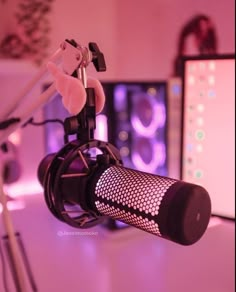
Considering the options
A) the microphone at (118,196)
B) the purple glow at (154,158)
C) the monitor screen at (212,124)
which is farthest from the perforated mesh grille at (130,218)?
the purple glow at (154,158)

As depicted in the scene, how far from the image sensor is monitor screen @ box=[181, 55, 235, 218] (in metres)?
0.87

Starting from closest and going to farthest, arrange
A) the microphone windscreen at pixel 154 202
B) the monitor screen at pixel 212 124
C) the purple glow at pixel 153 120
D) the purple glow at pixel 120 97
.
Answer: the microphone windscreen at pixel 154 202 → the monitor screen at pixel 212 124 → the purple glow at pixel 120 97 → the purple glow at pixel 153 120

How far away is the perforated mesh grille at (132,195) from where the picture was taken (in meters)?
0.36

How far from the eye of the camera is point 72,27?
1.09m

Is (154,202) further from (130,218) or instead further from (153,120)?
(153,120)

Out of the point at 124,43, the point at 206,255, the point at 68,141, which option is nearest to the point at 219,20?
the point at 124,43

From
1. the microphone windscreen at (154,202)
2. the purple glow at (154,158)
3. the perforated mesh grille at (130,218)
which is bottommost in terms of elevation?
the purple glow at (154,158)

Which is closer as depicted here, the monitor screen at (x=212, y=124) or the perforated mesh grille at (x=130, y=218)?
the perforated mesh grille at (x=130, y=218)

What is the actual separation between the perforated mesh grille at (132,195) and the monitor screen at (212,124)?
1.62 feet

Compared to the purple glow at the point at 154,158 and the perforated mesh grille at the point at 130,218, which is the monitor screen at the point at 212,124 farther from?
the perforated mesh grille at the point at 130,218

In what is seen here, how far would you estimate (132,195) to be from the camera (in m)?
0.38

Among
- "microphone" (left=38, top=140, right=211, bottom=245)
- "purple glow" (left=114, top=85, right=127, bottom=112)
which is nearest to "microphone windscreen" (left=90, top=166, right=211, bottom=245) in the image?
"microphone" (left=38, top=140, right=211, bottom=245)

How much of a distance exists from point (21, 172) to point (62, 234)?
16.1 inches

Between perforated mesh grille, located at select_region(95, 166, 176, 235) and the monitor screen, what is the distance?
1.62 ft
